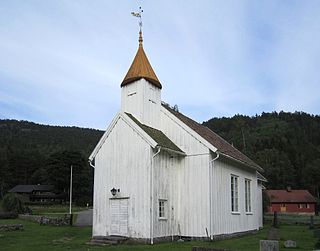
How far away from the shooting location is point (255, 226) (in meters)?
26.8

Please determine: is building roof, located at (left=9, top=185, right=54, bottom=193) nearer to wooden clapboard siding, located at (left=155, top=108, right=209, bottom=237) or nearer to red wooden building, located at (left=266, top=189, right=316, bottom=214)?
red wooden building, located at (left=266, top=189, right=316, bottom=214)

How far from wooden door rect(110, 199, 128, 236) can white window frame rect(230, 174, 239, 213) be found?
21.8 feet

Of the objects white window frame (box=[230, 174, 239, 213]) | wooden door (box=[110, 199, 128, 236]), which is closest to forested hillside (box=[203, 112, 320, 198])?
white window frame (box=[230, 174, 239, 213])

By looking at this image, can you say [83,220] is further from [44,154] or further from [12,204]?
[44,154]

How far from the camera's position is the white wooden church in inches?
741

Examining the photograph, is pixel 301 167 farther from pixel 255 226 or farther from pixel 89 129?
pixel 255 226

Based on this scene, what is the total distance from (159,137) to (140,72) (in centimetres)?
376

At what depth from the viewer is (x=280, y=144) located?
350ft

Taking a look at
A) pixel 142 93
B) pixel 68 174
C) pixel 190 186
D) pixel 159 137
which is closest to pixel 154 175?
pixel 159 137

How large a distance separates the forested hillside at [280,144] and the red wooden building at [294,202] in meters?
8.19

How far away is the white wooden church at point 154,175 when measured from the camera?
18.8 m

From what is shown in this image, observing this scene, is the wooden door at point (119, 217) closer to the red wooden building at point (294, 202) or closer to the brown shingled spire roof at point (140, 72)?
the brown shingled spire roof at point (140, 72)

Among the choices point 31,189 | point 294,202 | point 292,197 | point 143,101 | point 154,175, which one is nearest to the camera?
point 154,175

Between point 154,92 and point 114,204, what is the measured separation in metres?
6.46
